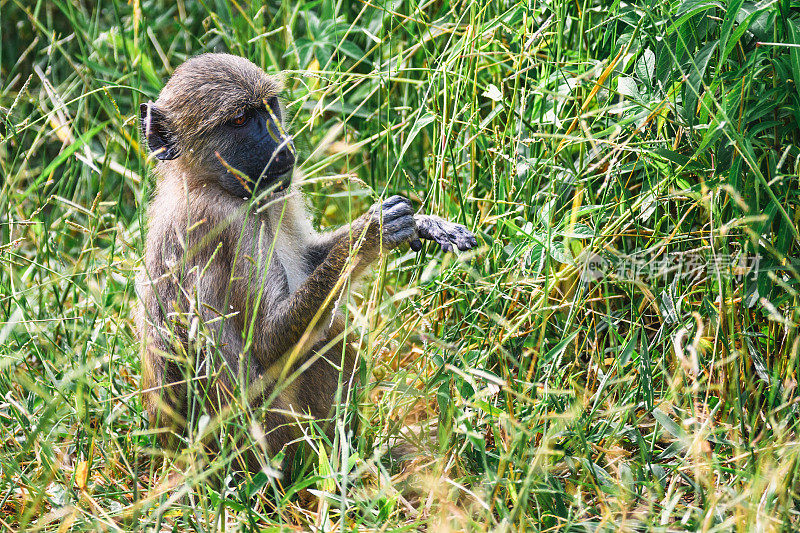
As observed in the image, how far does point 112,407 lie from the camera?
396 cm

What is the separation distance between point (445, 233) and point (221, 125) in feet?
3.64

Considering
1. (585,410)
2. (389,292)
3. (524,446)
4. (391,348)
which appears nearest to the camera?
(524,446)

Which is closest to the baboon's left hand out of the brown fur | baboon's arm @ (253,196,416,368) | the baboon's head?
baboon's arm @ (253,196,416,368)

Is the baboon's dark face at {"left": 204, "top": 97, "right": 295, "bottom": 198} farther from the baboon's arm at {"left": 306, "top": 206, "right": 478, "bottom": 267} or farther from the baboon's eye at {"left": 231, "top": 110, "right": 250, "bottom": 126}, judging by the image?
the baboon's arm at {"left": 306, "top": 206, "right": 478, "bottom": 267}

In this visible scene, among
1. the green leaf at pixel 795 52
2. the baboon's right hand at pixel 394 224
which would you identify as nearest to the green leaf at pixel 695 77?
the green leaf at pixel 795 52

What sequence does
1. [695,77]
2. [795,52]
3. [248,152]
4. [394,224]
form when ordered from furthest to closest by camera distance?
[248,152] → [394,224] → [695,77] → [795,52]

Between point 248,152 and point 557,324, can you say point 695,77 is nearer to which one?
point 557,324

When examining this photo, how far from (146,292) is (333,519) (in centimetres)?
132

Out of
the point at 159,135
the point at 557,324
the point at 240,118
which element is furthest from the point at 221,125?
the point at 557,324

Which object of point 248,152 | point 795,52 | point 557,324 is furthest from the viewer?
point 557,324

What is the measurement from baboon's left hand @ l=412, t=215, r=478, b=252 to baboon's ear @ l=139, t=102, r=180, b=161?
3.90ft

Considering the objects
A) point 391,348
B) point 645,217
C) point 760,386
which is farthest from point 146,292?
point 760,386

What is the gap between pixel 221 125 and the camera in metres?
3.71

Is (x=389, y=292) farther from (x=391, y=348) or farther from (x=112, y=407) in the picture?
(x=112, y=407)
